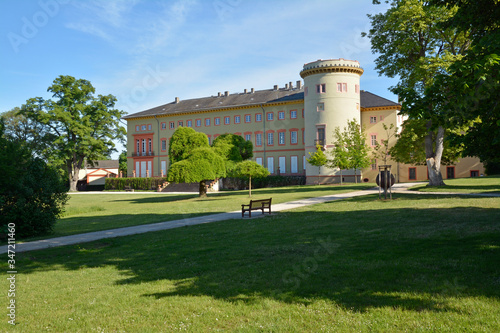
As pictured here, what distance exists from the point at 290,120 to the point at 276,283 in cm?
5365

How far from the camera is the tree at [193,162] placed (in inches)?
1204

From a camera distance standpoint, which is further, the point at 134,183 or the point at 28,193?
the point at 134,183

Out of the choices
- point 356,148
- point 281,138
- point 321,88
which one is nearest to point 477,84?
point 356,148

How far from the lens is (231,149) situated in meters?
34.4

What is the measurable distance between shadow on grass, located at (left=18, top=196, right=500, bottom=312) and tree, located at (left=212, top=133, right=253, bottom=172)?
20610 millimetres

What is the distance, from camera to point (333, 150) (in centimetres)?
4844

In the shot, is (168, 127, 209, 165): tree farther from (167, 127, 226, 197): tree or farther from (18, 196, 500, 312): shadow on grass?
(18, 196, 500, 312): shadow on grass

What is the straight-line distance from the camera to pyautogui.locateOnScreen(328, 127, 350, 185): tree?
46.3 meters

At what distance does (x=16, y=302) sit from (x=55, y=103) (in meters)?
64.5

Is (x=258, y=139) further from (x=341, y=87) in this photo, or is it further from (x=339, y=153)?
(x=339, y=153)

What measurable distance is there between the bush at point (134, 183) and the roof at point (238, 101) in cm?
1195

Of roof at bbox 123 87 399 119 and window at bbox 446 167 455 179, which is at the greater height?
roof at bbox 123 87 399 119

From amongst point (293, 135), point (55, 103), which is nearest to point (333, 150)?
point (293, 135)

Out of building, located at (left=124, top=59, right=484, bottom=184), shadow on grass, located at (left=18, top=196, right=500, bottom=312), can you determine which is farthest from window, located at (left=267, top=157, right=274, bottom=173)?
shadow on grass, located at (left=18, top=196, right=500, bottom=312)
